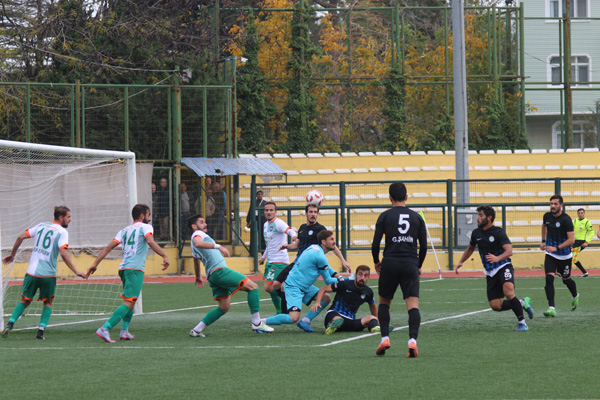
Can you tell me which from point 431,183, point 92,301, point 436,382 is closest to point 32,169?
point 92,301

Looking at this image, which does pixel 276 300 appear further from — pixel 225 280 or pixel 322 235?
pixel 225 280

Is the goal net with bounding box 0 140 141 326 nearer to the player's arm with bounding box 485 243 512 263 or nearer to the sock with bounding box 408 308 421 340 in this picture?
the player's arm with bounding box 485 243 512 263

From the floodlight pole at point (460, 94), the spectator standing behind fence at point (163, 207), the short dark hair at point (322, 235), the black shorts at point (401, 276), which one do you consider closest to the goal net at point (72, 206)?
the spectator standing behind fence at point (163, 207)

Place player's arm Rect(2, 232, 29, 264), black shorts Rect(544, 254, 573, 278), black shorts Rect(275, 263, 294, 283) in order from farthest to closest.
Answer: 1. black shorts Rect(544, 254, 573, 278)
2. black shorts Rect(275, 263, 294, 283)
3. player's arm Rect(2, 232, 29, 264)

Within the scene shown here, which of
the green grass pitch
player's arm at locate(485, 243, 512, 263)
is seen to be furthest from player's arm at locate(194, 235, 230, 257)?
player's arm at locate(485, 243, 512, 263)

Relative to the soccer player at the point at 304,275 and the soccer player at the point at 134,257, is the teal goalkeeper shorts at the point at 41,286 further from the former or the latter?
the soccer player at the point at 304,275

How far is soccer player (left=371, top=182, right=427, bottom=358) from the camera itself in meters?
9.27

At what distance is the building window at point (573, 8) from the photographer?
1833 inches

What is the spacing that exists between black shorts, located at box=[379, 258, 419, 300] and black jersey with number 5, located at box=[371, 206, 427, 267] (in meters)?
0.06

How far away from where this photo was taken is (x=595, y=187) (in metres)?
24.2

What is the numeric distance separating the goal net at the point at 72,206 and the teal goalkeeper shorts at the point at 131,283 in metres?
2.48

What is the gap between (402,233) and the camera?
927 centimetres

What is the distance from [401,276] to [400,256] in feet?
0.67

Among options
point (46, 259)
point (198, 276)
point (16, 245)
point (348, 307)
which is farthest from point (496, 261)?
point (16, 245)
